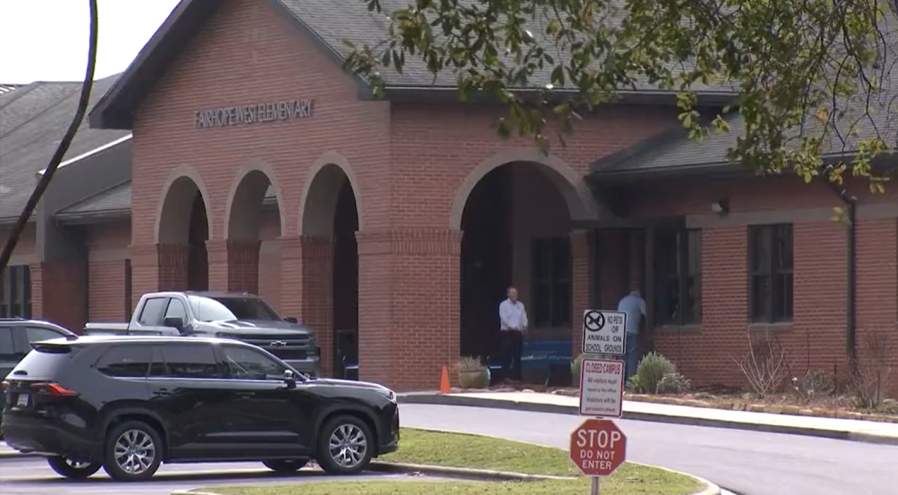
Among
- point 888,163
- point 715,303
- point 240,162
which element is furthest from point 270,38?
point 888,163

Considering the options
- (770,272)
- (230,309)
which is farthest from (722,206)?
(230,309)

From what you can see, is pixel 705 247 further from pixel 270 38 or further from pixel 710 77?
pixel 710 77

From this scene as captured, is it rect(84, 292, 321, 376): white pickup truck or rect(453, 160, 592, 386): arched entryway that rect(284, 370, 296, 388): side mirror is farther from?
rect(453, 160, 592, 386): arched entryway

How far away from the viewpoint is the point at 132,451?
19.9 meters

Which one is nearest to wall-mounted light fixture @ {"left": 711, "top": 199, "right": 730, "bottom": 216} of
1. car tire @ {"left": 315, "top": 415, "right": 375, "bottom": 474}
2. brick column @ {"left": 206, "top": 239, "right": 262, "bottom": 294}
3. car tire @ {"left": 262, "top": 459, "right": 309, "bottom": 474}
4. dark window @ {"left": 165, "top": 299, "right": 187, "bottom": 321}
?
dark window @ {"left": 165, "top": 299, "right": 187, "bottom": 321}

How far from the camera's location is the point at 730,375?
105 ft

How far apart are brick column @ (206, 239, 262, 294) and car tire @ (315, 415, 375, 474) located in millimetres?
16466

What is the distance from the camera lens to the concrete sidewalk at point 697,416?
23875 millimetres

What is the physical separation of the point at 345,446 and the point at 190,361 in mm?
1963

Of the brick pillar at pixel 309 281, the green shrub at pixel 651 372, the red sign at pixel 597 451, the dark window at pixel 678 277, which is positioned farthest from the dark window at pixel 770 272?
the red sign at pixel 597 451

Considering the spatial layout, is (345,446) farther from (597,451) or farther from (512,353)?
(512,353)

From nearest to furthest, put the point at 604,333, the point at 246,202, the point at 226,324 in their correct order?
the point at 604,333 < the point at 226,324 < the point at 246,202

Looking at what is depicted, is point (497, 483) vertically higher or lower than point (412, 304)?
lower

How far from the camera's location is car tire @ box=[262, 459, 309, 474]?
2153 cm
